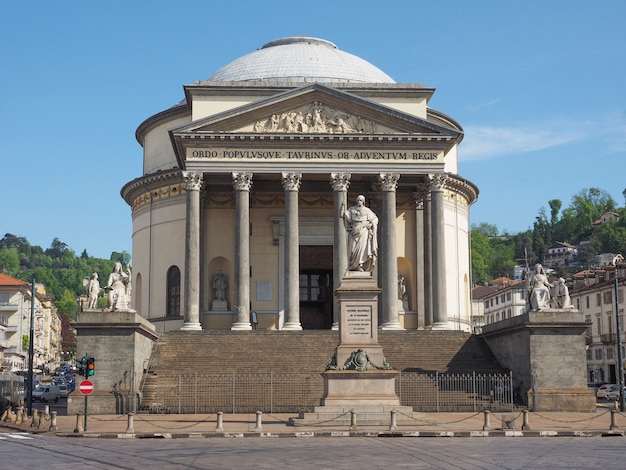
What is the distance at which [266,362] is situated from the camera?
145 feet

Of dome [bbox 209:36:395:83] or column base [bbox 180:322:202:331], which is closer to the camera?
column base [bbox 180:322:202:331]

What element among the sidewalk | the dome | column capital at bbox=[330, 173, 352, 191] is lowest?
the sidewalk

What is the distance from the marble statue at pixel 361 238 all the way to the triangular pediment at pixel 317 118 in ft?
69.6

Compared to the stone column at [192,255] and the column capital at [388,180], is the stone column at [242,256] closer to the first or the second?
the stone column at [192,255]

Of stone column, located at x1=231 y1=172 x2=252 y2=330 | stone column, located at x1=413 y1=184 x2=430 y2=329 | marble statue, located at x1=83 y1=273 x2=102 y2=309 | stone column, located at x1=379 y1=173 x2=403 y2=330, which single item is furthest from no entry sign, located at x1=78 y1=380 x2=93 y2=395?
stone column, located at x1=413 y1=184 x2=430 y2=329

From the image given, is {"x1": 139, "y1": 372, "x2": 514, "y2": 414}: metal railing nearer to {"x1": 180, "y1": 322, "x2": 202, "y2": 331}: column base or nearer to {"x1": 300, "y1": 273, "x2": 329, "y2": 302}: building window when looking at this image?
{"x1": 180, "y1": 322, "x2": 202, "y2": 331}: column base

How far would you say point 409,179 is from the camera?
5500 centimetres

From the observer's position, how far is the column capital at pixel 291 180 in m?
52.1

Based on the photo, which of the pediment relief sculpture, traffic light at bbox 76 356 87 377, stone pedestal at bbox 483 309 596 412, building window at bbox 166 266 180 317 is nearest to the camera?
traffic light at bbox 76 356 87 377

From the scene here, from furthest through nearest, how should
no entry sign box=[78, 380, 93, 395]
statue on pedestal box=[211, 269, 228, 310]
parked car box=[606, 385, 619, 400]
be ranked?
parked car box=[606, 385, 619, 400] → statue on pedestal box=[211, 269, 228, 310] → no entry sign box=[78, 380, 93, 395]

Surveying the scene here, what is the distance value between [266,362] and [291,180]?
11.9 metres

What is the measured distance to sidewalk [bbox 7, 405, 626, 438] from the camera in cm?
2891

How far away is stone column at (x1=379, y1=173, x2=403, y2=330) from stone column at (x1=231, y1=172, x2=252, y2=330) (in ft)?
23.8

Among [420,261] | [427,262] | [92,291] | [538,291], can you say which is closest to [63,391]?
[420,261]
